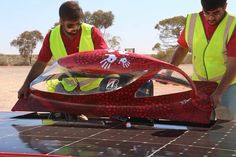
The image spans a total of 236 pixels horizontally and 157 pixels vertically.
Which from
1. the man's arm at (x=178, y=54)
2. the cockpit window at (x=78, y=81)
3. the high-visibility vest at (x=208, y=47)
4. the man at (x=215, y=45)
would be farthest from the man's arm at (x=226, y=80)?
the man's arm at (x=178, y=54)

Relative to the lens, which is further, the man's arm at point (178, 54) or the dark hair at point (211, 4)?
the man's arm at point (178, 54)

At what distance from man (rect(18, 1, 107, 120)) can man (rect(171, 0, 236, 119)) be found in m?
0.90

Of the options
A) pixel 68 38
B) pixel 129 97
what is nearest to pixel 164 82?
pixel 129 97

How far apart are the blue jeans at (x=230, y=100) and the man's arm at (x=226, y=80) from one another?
28 centimetres

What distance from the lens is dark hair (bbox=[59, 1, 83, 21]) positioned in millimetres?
4734

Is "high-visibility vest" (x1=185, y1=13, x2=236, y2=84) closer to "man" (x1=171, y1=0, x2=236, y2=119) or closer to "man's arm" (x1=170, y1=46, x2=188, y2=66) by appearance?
"man" (x1=171, y1=0, x2=236, y2=119)

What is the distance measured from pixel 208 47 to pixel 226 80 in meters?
0.50

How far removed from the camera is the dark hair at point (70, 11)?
15.5 ft

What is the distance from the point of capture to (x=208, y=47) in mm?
4727

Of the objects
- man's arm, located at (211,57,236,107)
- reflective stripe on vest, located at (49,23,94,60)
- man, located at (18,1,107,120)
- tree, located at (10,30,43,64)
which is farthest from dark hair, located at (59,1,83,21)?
tree, located at (10,30,43,64)

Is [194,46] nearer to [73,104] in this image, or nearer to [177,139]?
[73,104]

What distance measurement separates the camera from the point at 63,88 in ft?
13.9

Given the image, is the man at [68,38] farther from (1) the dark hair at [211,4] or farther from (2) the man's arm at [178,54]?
(1) the dark hair at [211,4]

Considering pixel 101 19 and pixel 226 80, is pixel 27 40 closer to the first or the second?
pixel 101 19
